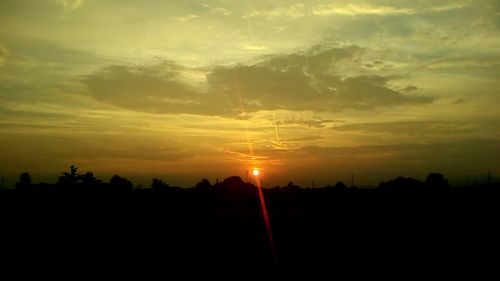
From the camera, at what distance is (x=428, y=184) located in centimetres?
7262

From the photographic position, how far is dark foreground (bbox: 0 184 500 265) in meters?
24.5

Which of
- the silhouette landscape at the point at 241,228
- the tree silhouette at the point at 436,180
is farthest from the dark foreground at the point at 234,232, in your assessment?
the tree silhouette at the point at 436,180

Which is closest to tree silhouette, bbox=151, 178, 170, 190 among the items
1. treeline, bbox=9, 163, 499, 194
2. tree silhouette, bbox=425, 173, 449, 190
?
treeline, bbox=9, 163, 499, 194

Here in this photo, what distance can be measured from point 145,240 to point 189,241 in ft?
9.15

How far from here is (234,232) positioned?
34656 mm

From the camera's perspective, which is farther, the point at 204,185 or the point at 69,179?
the point at 204,185

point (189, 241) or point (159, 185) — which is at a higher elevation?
point (159, 185)

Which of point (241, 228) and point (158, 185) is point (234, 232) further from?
point (158, 185)

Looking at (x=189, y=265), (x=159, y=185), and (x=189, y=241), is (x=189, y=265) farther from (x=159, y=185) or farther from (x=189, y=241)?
Answer: (x=159, y=185)

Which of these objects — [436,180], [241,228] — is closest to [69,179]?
[241,228]

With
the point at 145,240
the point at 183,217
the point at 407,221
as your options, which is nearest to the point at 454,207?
the point at 407,221

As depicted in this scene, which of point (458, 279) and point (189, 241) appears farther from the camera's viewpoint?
point (189, 241)

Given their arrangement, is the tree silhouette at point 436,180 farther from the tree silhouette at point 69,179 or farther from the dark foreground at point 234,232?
the tree silhouette at point 69,179

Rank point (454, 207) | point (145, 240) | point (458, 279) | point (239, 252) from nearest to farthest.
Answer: point (458, 279) → point (239, 252) → point (145, 240) → point (454, 207)
